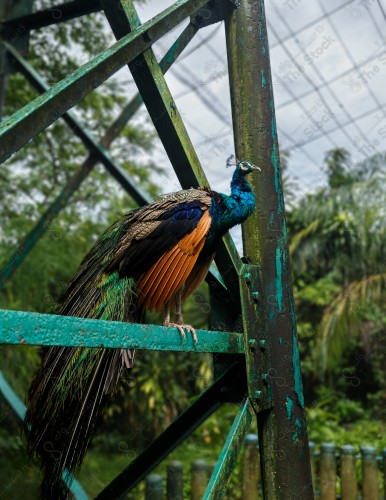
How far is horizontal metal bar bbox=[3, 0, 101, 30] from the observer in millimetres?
2490

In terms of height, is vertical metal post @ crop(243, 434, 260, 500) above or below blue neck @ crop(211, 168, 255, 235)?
below

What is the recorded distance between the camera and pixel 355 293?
7.48 m

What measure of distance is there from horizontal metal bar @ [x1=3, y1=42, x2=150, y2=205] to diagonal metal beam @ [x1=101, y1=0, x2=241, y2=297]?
3.59 ft

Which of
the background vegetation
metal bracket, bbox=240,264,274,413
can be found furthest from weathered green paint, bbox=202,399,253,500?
the background vegetation

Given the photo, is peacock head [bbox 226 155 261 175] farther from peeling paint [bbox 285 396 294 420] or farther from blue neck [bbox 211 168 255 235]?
peeling paint [bbox 285 396 294 420]

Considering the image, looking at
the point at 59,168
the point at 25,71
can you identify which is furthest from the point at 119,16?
the point at 59,168

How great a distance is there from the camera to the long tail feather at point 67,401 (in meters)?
1.71

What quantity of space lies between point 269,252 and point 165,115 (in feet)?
2.10

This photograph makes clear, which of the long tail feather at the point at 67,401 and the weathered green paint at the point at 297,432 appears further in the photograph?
the weathered green paint at the point at 297,432

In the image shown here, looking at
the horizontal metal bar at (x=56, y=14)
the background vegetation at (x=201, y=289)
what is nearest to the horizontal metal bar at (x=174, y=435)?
the horizontal metal bar at (x=56, y=14)

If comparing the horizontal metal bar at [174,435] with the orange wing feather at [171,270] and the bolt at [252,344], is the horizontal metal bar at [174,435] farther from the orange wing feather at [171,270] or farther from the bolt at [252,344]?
the orange wing feather at [171,270]

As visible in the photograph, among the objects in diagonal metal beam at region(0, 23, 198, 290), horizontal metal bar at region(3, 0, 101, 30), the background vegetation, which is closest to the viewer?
horizontal metal bar at region(3, 0, 101, 30)

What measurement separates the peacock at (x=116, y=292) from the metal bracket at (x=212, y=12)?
0.61 meters

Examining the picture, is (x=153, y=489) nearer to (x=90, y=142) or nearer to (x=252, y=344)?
(x=252, y=344)
